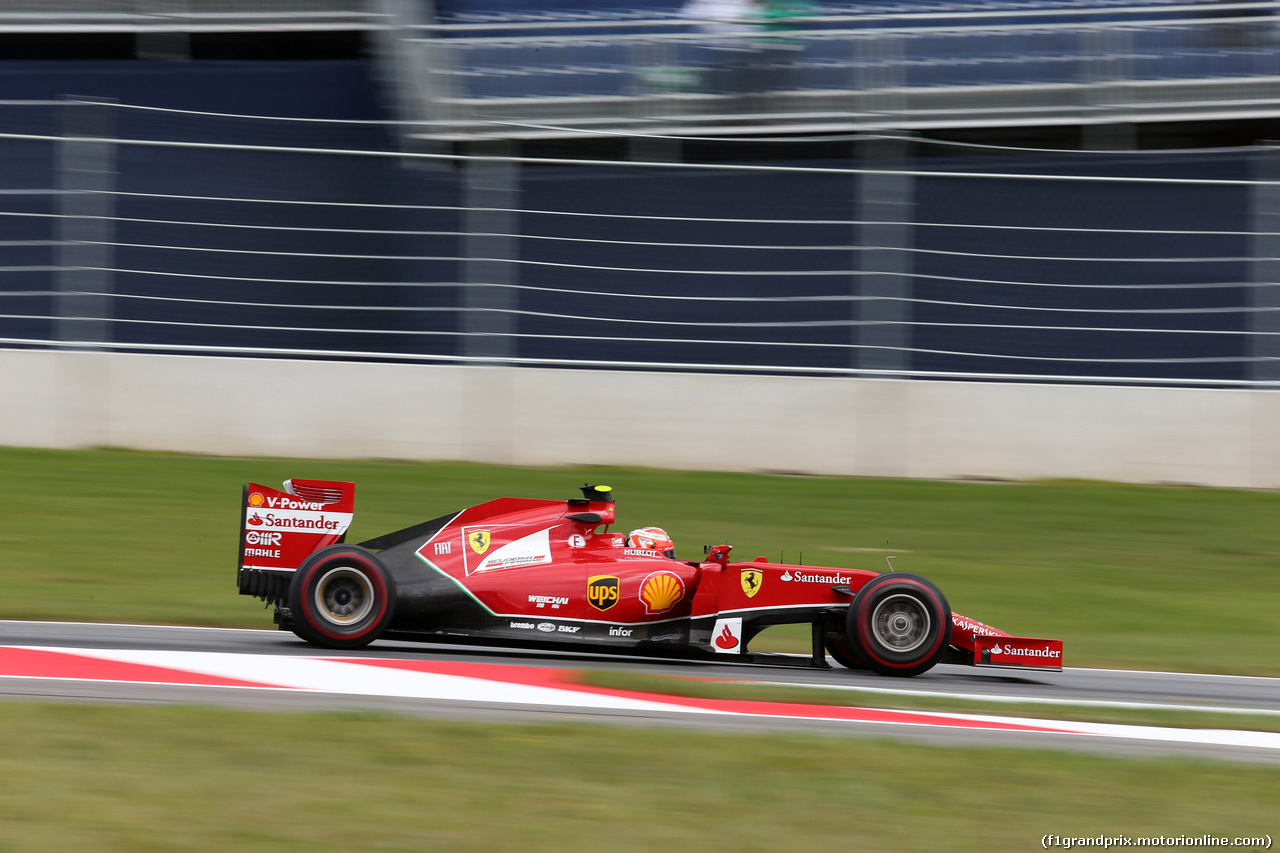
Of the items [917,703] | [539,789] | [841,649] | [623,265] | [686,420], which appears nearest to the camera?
[539,789]

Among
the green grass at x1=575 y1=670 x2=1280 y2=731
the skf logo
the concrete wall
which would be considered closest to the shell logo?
the skf logo

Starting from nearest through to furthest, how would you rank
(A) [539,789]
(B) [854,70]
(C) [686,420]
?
(A) [539,789] < (C) [686,420] < (B) [854,70]

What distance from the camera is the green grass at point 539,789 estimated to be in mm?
3631

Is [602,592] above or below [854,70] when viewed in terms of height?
below

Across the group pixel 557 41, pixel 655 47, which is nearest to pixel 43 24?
pixel 557 41

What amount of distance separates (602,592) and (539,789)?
6.67ft

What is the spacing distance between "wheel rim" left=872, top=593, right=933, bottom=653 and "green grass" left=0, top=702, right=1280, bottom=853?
1.32 metres

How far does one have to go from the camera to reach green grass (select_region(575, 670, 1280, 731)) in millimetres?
5500

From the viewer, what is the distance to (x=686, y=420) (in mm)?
11383

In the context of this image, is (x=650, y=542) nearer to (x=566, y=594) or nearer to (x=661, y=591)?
(x=661, y=591)

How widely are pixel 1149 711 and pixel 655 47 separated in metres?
9.12

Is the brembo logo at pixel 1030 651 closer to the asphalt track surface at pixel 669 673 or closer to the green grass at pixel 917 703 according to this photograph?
the asphalt track surface at pixel 669 673

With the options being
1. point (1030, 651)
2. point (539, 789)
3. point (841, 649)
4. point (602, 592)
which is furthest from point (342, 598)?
point (1030, 651)

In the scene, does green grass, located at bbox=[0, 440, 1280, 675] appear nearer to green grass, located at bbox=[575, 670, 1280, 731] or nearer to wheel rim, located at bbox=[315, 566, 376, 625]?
wheel rim, located at bbox=[315, 566, 376, 625]
